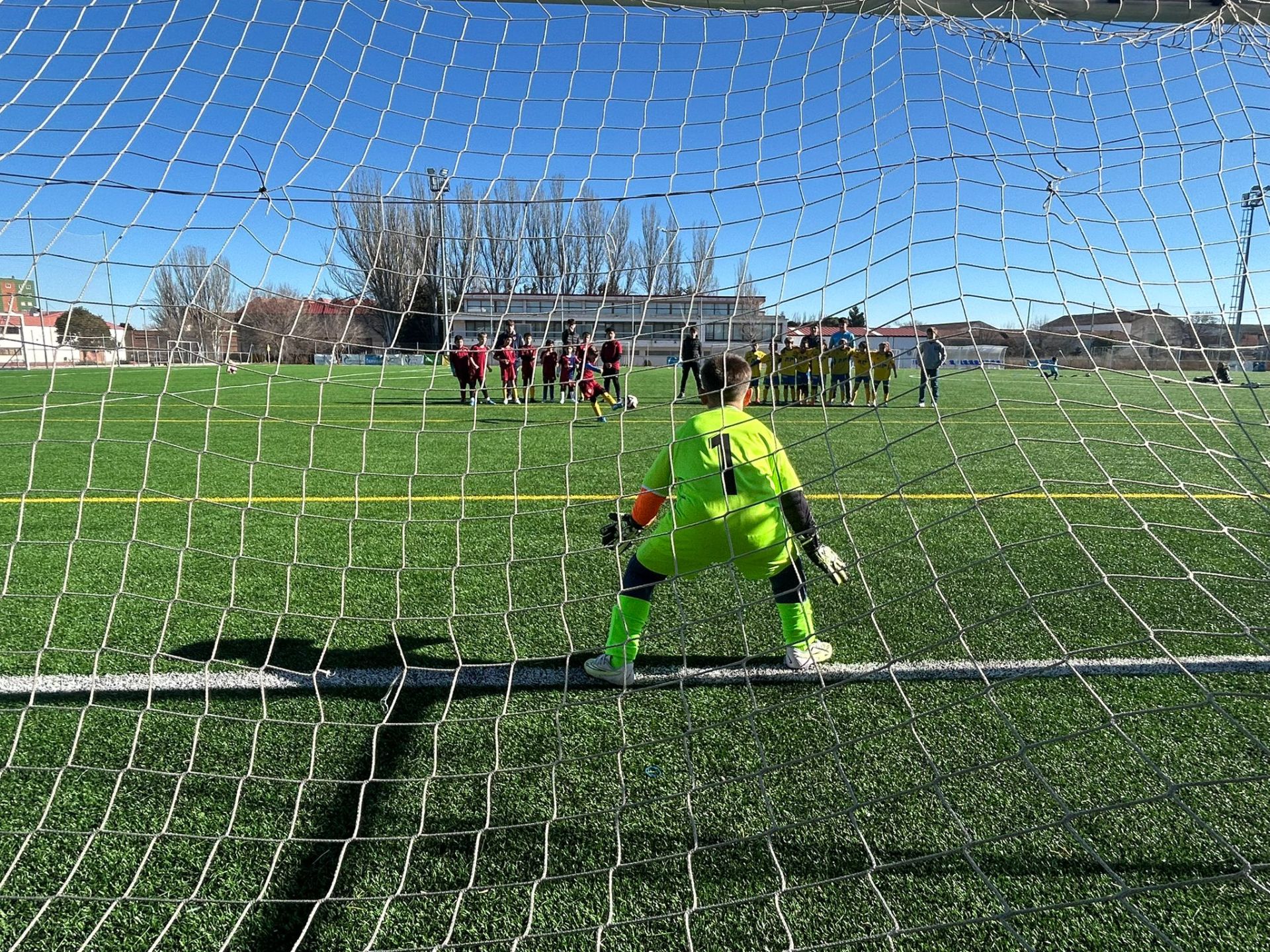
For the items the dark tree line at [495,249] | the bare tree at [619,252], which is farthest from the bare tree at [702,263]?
the bare tree at [619,252]

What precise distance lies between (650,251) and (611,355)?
2.83ft

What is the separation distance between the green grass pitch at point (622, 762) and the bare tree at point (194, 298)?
15cm

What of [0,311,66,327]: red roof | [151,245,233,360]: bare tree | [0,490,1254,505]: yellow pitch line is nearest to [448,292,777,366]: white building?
[151,245,233,360]: bare tree

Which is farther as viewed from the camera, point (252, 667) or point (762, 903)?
point (252, 667)

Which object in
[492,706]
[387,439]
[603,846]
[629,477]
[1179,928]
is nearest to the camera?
[1179,928]

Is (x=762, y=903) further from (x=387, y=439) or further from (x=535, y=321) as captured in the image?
(x=387, y=439)

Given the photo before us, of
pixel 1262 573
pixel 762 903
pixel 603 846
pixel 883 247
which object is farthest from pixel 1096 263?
pixel 1262 573

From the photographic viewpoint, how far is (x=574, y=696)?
2.79m

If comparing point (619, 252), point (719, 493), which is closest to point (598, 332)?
point (619, 252)

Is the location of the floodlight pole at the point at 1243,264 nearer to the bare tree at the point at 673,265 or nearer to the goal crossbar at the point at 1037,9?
the goal crossbar at the point at 1037,9

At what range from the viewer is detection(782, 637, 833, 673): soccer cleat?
9.62 feet

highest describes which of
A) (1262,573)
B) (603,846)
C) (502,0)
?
(502,0)

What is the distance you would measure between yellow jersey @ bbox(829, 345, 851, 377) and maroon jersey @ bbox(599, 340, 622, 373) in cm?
90

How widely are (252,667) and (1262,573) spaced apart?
5200 millimetres
